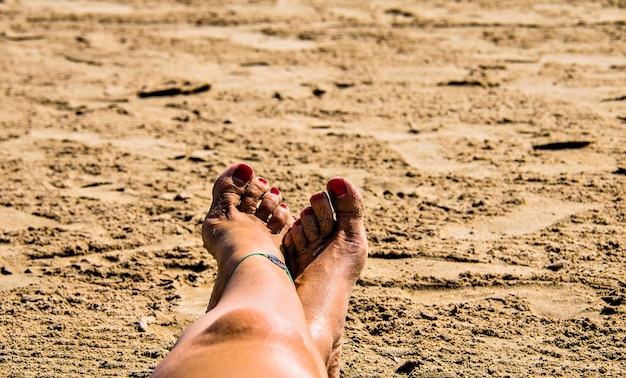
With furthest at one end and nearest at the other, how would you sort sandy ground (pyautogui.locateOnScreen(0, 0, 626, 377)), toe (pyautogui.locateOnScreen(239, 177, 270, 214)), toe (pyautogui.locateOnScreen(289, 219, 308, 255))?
1. toe (pyautogui.locateOnScreen(239, 177, 270, 214))
2. toe (pyautogui.locateOnScreen(289, 219, 308, 255))
3. sandy ground (pyautogui.locateOnScreen(0, 0, 626, 377))

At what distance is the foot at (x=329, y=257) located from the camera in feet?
6.89

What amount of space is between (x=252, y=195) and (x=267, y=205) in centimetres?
6

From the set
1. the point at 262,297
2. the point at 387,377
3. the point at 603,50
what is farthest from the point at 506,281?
the point at 603,50

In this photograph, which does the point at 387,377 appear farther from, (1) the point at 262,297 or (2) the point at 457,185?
(2) the point at 457,185

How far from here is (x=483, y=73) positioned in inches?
157

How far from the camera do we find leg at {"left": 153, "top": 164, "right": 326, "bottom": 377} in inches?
61.6

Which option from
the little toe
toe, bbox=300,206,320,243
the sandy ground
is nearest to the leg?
the little toe

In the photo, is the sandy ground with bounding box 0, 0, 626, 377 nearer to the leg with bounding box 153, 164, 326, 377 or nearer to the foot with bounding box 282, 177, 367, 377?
the foot with bounding box 282, 177, 367, 377

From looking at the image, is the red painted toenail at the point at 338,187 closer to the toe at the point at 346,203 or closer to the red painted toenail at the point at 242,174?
the toe at the point at 346,203

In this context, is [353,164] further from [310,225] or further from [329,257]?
[329,257]

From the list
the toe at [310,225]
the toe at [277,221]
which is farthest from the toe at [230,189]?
the toe at [310,225]

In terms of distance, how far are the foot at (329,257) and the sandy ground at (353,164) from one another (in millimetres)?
109

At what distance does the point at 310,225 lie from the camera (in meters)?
2.50

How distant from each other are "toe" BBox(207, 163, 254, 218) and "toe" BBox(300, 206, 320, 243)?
0.25 meters
